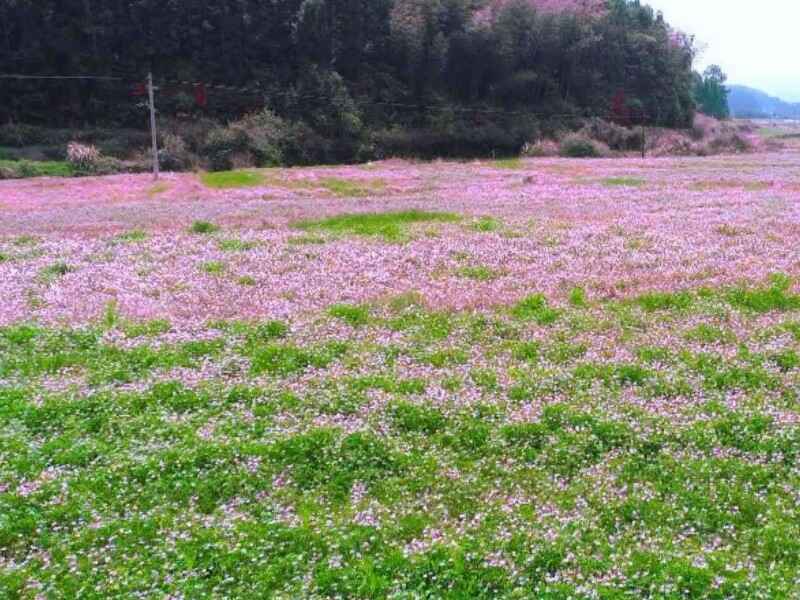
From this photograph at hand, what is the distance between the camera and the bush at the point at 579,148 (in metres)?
73.6

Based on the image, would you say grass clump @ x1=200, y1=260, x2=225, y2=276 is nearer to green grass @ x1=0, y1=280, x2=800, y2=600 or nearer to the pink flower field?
the pink flower field

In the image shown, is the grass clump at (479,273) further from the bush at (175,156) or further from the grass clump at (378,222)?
the bush at (175,156)

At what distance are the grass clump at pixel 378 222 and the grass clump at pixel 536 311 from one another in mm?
8079

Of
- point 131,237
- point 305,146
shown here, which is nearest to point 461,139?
point 305,146

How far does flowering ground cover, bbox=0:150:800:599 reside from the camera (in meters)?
6.50

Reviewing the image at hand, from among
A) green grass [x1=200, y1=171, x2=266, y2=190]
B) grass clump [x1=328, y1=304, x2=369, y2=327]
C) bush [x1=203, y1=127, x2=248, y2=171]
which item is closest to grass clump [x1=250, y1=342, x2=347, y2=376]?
grass clump [x1=328, y1=304, x2=369, y2=327]

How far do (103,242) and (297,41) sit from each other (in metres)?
68.1

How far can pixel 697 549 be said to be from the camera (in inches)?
259

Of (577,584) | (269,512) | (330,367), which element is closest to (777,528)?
(577,584)

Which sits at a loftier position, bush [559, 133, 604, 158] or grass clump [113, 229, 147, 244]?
bush [559, 133, 604, 158]

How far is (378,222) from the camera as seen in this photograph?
25453mm

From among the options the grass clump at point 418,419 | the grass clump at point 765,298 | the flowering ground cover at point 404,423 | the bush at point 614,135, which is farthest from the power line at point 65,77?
the grass clump at point 418,419

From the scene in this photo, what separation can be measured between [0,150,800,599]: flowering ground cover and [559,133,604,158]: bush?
5646 cm

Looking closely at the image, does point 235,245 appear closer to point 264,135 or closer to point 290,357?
point 290,357
